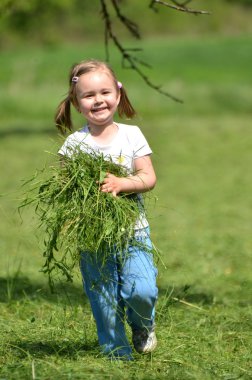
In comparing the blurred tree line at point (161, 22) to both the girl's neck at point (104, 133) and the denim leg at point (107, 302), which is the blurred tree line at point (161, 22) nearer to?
the girl's neck at point (104, 133)

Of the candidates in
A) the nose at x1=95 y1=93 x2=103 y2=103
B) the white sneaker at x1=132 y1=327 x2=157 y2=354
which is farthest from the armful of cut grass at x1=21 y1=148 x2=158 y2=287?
the white sneaker at x1=132 y1=327 x2=157 y2=354

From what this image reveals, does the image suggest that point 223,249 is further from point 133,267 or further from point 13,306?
point 133,267

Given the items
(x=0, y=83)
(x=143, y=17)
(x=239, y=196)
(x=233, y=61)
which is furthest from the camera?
(x=143, y=17)

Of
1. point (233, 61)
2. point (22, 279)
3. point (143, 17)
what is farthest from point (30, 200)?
point (143, 17)

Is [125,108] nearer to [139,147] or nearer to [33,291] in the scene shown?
[139,147]

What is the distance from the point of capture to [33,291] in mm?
8273

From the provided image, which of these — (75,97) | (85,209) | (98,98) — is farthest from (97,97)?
(85,209)

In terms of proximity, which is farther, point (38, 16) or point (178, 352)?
point (38, 16)

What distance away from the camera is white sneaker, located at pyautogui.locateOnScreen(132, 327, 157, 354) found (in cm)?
592

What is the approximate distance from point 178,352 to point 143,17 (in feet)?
168

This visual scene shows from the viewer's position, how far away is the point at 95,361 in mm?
5703

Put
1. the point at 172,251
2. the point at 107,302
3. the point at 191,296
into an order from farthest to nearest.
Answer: the point at 172,251, the point at 191,296, the point at 107,302

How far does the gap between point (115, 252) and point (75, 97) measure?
832 millimetres

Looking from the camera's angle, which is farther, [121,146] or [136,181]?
[121,146]
